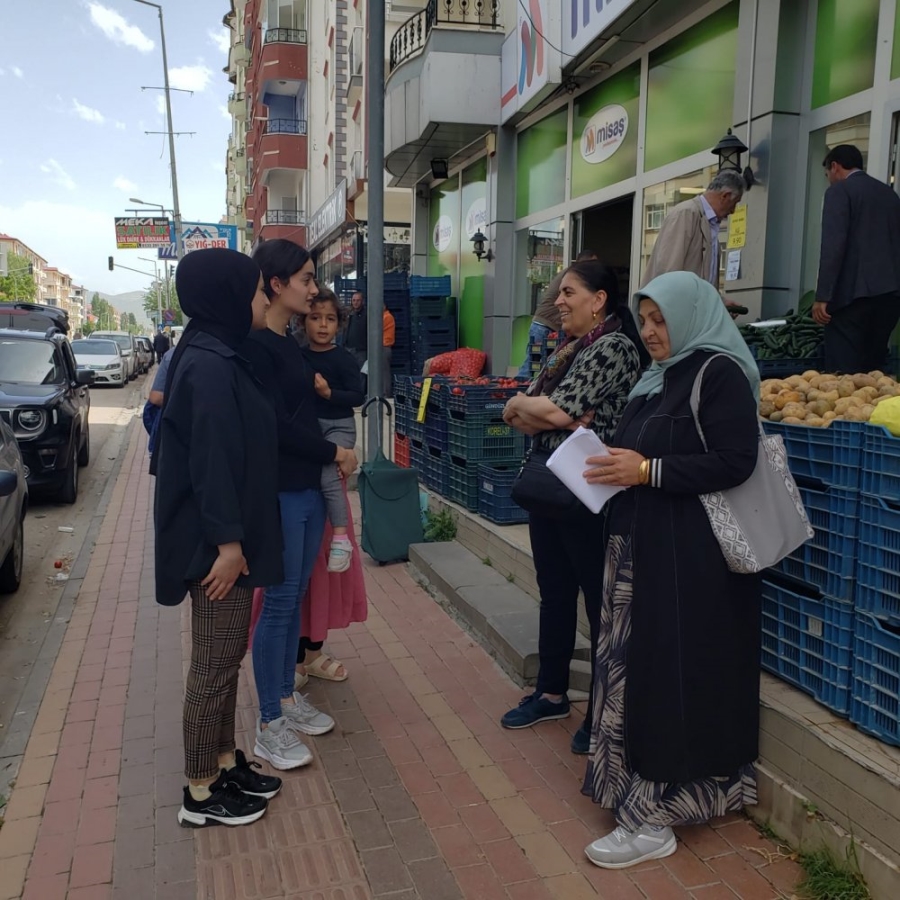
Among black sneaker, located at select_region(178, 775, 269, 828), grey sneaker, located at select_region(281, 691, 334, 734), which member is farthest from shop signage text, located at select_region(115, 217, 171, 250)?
black sneaker, located at select_region(178, 775, 269, 828)

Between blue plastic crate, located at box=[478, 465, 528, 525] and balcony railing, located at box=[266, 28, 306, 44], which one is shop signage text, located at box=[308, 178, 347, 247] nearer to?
balcony railing, located at box=[266, 28, 306, 44]

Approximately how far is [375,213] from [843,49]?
3564mm

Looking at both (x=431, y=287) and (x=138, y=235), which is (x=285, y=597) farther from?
(x=138, y=235)

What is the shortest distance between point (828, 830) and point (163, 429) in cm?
260

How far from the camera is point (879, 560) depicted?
8.86 feet

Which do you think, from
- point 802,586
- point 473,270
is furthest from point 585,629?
point 473,270

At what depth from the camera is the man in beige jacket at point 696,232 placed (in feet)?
16.0

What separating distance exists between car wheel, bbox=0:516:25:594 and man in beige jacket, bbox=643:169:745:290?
4.94 m

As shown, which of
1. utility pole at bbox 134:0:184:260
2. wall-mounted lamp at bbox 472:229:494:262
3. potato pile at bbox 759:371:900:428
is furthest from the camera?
utility pole at bbox 134:0:184:260

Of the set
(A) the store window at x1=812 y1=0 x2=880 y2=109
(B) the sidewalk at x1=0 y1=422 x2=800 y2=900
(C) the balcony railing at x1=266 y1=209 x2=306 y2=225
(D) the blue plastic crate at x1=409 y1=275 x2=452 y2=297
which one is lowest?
(B) the sidewalk at x1=0 y1=422 x2=800 y2=900

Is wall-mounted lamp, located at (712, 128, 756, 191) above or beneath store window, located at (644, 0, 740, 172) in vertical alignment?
beneath

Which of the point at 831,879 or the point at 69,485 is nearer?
the point at 831,879

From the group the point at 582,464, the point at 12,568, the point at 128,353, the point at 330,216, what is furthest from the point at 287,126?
the point at 582,464

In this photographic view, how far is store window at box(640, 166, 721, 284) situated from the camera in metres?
6.84
